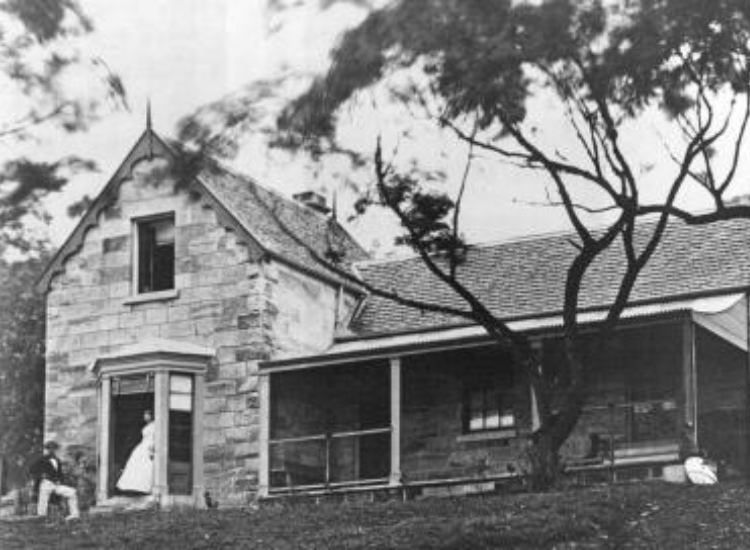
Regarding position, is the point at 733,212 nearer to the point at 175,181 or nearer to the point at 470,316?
the point at 470,316

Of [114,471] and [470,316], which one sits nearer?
[470,316]

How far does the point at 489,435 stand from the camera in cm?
2500

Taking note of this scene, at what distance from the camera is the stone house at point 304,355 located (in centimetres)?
2403

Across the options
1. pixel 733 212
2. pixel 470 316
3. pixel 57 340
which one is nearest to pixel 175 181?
pixel 57 340

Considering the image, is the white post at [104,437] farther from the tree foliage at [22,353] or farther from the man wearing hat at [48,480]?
the tree foliage at [22,353]

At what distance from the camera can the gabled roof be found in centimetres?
2586

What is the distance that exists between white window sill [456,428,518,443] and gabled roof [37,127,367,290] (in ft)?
12.6

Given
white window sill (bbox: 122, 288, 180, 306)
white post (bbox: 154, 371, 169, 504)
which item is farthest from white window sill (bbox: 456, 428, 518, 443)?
white window sill (bbox: 122, 288, 180, 306)

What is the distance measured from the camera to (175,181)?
2623cm

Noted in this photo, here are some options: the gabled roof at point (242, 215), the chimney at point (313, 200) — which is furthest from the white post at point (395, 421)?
the chimney at point (313, 200)

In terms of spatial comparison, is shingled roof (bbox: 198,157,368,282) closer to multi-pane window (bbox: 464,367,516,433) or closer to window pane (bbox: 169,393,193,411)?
window pane (bbox: 169,393,193,411)

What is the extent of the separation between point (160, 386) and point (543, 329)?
5980 mm

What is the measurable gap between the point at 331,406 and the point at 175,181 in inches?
173

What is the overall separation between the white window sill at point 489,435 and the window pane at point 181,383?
165 inches
